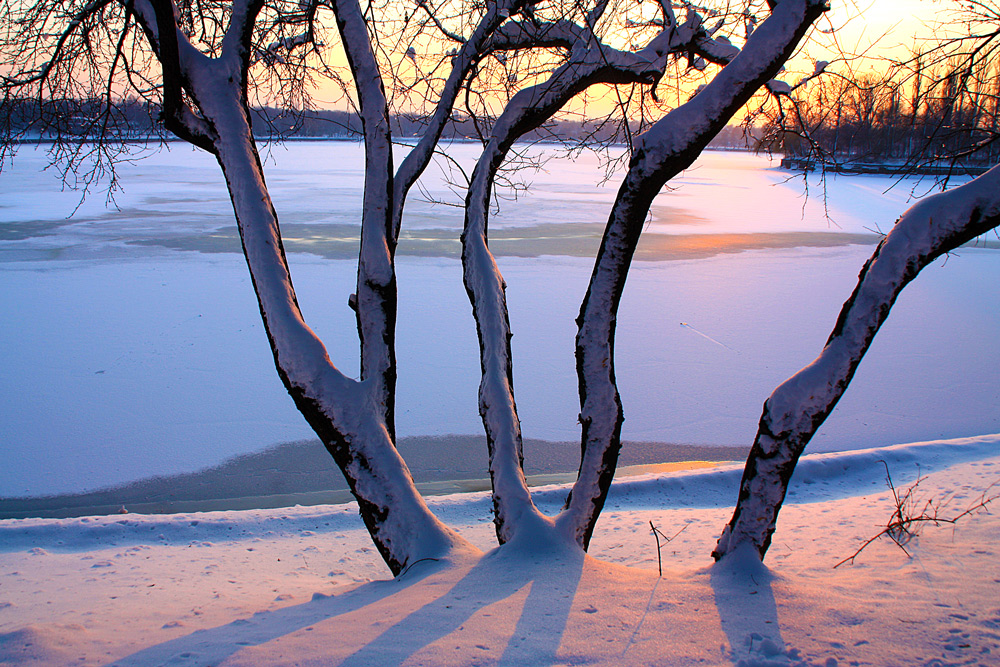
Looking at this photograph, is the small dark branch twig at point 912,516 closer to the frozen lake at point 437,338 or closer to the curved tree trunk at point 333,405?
the frozen lake at point 437,338

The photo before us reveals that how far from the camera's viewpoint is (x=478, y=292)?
13.2 feet

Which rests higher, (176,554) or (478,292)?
(478,292)

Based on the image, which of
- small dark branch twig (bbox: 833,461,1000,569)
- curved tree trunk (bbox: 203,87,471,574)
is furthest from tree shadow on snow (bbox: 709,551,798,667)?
curved tree trunk (bbox: 203,87,471,574)

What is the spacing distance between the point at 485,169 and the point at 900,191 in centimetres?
3768

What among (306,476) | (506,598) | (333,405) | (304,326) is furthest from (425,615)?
(306,476)

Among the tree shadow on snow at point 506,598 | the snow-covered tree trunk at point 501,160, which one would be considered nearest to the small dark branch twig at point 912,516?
the tree shadow on snow at point 506,598

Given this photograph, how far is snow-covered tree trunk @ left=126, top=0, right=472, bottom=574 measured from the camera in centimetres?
343

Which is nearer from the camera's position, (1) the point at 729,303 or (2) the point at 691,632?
(2) the point at 691,632

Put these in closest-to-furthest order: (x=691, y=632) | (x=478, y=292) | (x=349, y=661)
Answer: (x=349, y=661)
(x=691, y=632)
(x=478, y=292)

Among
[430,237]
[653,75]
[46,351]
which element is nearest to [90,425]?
[46,351]

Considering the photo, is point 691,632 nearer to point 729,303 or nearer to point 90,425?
point 90,425

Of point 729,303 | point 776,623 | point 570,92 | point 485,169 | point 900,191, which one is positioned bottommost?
point 776,623

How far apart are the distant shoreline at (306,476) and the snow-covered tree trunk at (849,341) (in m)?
2.72

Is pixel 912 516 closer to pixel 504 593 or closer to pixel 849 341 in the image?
pixel 849 341
